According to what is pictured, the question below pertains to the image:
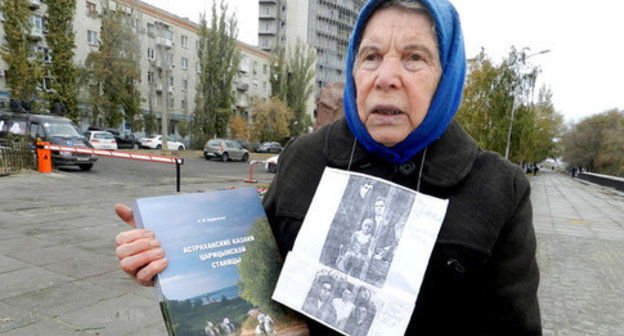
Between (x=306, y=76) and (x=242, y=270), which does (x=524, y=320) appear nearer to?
(x=242, y=270)

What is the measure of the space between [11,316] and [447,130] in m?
3.73

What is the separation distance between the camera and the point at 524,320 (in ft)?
3.26

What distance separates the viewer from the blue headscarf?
104cm

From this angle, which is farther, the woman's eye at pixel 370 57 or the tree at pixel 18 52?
the tree at pixel 18 52

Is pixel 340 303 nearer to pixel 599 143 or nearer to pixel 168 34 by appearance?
pixel 168 34

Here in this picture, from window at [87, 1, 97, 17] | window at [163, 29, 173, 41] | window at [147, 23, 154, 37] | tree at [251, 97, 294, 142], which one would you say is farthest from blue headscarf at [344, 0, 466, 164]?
window at [163, 29, 173, 41]

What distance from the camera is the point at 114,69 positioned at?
29.8 meters

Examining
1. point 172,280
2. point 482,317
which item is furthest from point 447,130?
point 172,280

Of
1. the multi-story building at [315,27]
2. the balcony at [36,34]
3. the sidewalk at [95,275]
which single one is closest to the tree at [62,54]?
the balcony at [36,34]

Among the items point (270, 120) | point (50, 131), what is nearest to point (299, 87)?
Result: point (270, 120)

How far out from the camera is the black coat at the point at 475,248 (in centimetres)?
100

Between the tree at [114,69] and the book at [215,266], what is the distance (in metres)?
33.2

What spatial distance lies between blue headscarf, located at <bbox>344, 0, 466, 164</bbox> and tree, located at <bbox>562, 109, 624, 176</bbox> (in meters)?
54.8

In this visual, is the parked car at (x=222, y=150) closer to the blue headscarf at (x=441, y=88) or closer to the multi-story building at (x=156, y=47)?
the multi-story building at (x=156, y=47)
